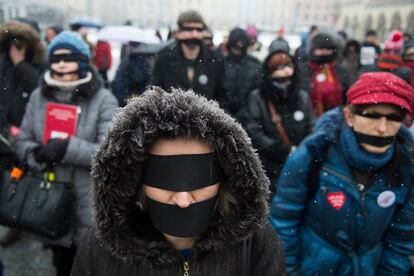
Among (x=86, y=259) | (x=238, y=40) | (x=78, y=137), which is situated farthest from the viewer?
(x=238, y=40)

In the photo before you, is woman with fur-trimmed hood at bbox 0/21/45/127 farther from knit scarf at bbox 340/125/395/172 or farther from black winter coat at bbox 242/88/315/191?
knit scarf at bbox 340/125/395/172

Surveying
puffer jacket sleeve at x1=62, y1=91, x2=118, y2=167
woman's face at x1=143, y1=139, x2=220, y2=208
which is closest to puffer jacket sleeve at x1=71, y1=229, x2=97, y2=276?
woman's face at x1=143, y1=139, x2=220, y2=208

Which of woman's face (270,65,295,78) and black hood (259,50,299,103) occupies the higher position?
woman's face (270,65,295,78)

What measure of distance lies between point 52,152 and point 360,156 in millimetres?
1809

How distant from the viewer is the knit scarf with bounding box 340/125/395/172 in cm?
186

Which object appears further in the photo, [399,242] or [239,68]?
[239,68]

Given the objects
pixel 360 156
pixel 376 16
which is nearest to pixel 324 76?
pixel 360 156

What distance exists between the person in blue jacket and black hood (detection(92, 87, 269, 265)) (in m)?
0.69

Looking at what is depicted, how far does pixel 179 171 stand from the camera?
1.25m

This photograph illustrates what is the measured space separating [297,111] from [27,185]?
224cm

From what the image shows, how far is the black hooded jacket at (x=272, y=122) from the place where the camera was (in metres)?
3.32

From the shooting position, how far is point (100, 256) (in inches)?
54.4

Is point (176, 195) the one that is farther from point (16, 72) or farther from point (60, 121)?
point (16, 72)

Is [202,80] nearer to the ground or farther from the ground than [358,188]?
farther from the ground
